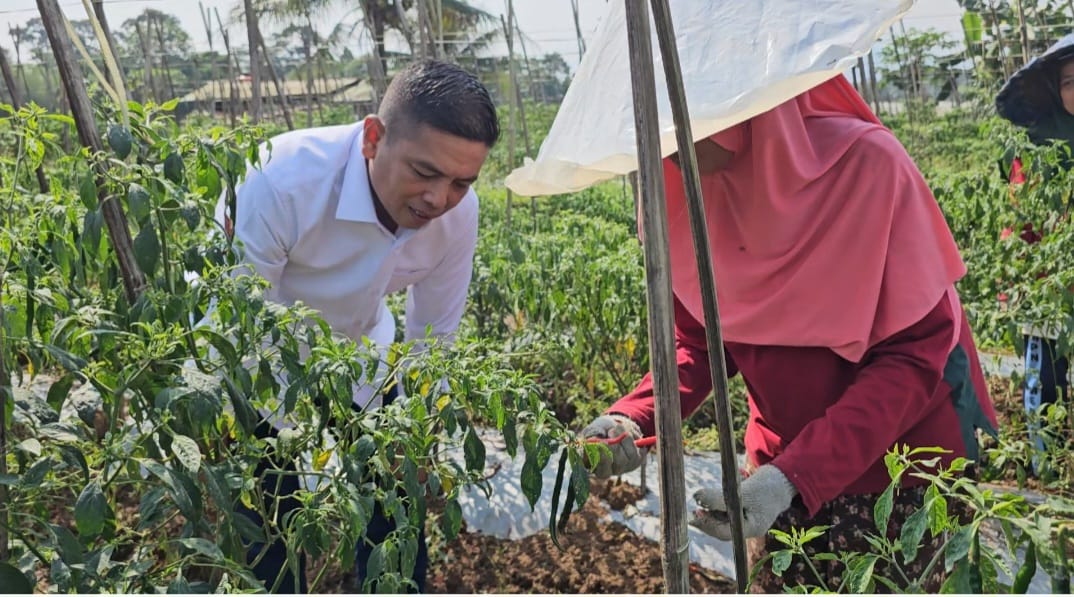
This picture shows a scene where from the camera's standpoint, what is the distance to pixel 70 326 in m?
1.03

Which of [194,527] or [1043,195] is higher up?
[194,527]

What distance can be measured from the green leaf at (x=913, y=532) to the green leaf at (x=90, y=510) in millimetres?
677

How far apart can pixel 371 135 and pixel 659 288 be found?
1.13 m

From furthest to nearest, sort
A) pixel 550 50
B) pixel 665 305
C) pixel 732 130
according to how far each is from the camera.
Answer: pixel 550 50 < pixel 732 130 < pixel 665 305

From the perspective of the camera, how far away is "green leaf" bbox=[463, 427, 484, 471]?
105 cm

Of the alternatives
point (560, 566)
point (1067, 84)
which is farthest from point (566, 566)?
point (1067, 84)

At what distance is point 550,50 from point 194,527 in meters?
9.72

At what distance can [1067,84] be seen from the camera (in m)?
2.61

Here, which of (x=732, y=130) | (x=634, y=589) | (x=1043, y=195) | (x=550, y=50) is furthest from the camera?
(x=550, y=50)

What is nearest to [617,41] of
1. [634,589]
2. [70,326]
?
[70,326]

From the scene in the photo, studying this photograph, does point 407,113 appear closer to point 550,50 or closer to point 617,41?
point 617,41

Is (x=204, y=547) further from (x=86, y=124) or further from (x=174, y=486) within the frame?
(x=86, y=124)

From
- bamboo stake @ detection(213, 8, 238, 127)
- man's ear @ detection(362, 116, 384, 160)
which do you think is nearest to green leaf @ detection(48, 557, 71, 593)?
man's ear @ detection(362, 116, 384, 160)

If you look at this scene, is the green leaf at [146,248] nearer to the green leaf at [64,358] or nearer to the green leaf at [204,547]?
the green leaf at [64,358]
